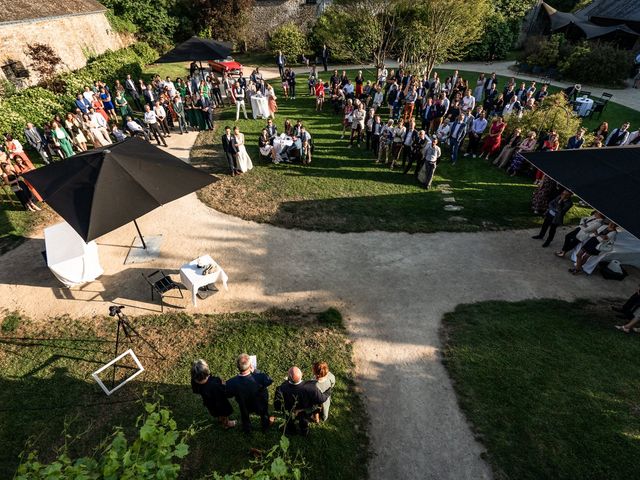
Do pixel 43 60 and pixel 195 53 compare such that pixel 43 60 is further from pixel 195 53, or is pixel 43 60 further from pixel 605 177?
pixel 605 177

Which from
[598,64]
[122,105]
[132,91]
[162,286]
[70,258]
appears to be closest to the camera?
[162,286]

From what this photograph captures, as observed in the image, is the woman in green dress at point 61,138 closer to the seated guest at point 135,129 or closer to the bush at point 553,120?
the seated guest at point 135,129

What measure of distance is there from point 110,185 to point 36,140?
9.23m

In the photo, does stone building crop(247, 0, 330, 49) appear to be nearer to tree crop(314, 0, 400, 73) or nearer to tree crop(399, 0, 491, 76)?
tree crop(314, 0, 400, 73)

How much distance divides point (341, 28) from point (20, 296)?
21.8 m

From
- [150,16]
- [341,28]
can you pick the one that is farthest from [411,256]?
[150,16]

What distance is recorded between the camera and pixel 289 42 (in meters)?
28.8

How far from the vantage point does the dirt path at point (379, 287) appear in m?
5.69

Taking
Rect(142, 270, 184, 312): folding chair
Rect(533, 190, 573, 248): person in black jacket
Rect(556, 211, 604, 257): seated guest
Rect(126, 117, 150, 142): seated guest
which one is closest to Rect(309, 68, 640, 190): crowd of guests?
Rect(533, 190, 573, 248): person in black jacket

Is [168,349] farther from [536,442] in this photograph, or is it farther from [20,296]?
[536,442]

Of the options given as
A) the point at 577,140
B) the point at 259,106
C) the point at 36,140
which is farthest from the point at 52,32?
the point at 577,140

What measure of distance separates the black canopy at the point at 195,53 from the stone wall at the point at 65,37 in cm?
952

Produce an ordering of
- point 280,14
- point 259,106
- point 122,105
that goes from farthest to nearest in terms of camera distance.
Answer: point 280,14, point 259,106, point 122,105

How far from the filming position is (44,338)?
731cm
